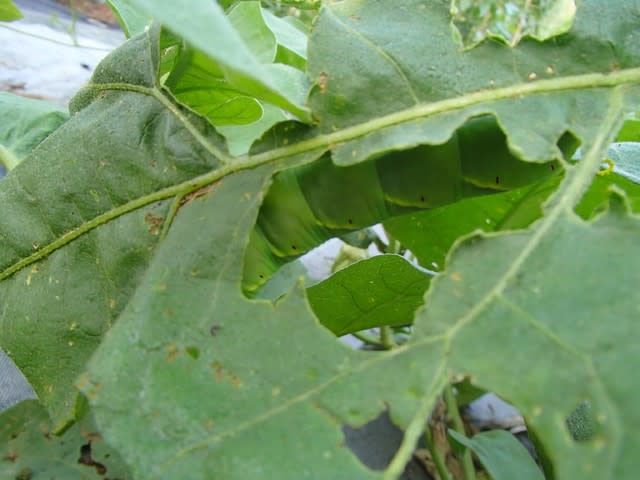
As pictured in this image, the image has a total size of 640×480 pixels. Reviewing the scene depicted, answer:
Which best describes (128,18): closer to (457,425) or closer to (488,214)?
(488,214)

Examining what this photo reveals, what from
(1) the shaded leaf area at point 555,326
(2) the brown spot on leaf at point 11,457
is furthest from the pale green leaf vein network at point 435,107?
(2) the brown spot on leaf at point 11,457

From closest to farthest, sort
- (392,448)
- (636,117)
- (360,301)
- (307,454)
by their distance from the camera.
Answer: (307,454) → (360,301) → (636,117) → (392,448)

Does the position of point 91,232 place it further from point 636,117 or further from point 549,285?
point 636,117

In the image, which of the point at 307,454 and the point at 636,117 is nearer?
the point at 307,454

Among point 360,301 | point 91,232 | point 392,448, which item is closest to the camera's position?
point 91,232

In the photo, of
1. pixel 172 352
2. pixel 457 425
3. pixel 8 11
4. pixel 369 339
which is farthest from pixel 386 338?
pixel 8 11

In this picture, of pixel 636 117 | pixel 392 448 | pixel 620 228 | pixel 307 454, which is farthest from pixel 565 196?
pixel 392 448

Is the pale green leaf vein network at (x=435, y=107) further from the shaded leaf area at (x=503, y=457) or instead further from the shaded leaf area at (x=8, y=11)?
the shaded leaf area at (x=8, y=11)
